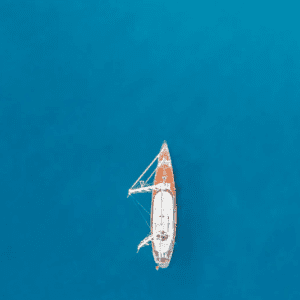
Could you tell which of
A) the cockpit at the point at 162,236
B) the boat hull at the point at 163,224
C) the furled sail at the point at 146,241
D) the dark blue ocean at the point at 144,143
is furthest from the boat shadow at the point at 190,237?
the furled sail at the point at 146,241

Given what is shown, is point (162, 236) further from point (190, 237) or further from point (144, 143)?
point (144, 143)

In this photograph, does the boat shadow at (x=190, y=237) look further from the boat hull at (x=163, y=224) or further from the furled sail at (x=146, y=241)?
the furled sail at (x=146, y=241)

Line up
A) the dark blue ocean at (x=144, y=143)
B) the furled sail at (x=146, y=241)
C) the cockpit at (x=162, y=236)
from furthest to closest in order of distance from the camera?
the dark blue ocean at (x=144, y=143) → the cockpit at (x=162, y=236) → the furled sail at (x=146, y=241)

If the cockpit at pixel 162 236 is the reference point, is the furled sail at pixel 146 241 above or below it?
below

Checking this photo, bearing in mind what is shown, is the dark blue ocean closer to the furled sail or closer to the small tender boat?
the furled sail

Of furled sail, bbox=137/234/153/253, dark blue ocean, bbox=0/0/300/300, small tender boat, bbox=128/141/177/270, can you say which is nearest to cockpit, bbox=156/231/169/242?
small tender boat, bbox=128/141/177/270

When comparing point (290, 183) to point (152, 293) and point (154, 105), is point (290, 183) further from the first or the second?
point (152, 293)

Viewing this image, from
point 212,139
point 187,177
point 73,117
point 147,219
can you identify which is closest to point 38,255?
point 147,219

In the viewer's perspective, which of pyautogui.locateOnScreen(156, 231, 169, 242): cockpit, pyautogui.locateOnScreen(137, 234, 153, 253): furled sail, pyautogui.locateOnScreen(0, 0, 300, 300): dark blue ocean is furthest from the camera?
pyautogui.locateOnScreen(0, 0, 300, 300): dark blue ocean

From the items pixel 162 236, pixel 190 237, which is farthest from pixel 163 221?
pixel 190 237
